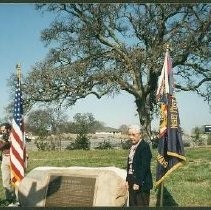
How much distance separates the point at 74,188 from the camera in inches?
366

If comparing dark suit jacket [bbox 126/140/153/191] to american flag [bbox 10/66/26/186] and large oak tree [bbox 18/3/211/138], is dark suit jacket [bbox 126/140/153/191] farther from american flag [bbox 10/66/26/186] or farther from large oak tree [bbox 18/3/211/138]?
large oak tree [bbox 18/3/211/138]

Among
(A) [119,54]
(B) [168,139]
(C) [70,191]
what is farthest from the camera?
(A) [119,54]

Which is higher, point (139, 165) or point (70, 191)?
point (139, 165)

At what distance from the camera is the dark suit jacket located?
8633 mm

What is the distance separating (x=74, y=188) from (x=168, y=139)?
6.30ft

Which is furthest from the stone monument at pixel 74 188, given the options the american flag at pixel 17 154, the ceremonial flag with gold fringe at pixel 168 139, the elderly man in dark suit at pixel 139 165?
the ceremonial flag with gold fringe at pixel 168 139

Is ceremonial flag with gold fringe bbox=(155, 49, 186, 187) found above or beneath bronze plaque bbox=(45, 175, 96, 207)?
above

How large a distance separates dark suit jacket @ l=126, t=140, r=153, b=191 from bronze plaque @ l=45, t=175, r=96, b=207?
3.12 ft

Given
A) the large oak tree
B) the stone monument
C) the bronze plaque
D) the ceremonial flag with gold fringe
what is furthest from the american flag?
the large oak tree

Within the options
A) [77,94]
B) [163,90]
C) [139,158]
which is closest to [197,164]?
[163,90]

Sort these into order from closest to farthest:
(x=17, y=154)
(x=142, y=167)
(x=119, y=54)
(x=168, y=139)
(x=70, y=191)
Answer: (x=142, y=167)
(x=70, y=191)
(x=168, y=139)
(x=17, y=154)
(x=119, y=54)

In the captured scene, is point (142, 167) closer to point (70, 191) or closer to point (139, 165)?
point (139, 165)

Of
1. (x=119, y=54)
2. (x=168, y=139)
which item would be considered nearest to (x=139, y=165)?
(x=168, y=139)

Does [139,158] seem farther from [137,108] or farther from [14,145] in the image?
[137,108]
